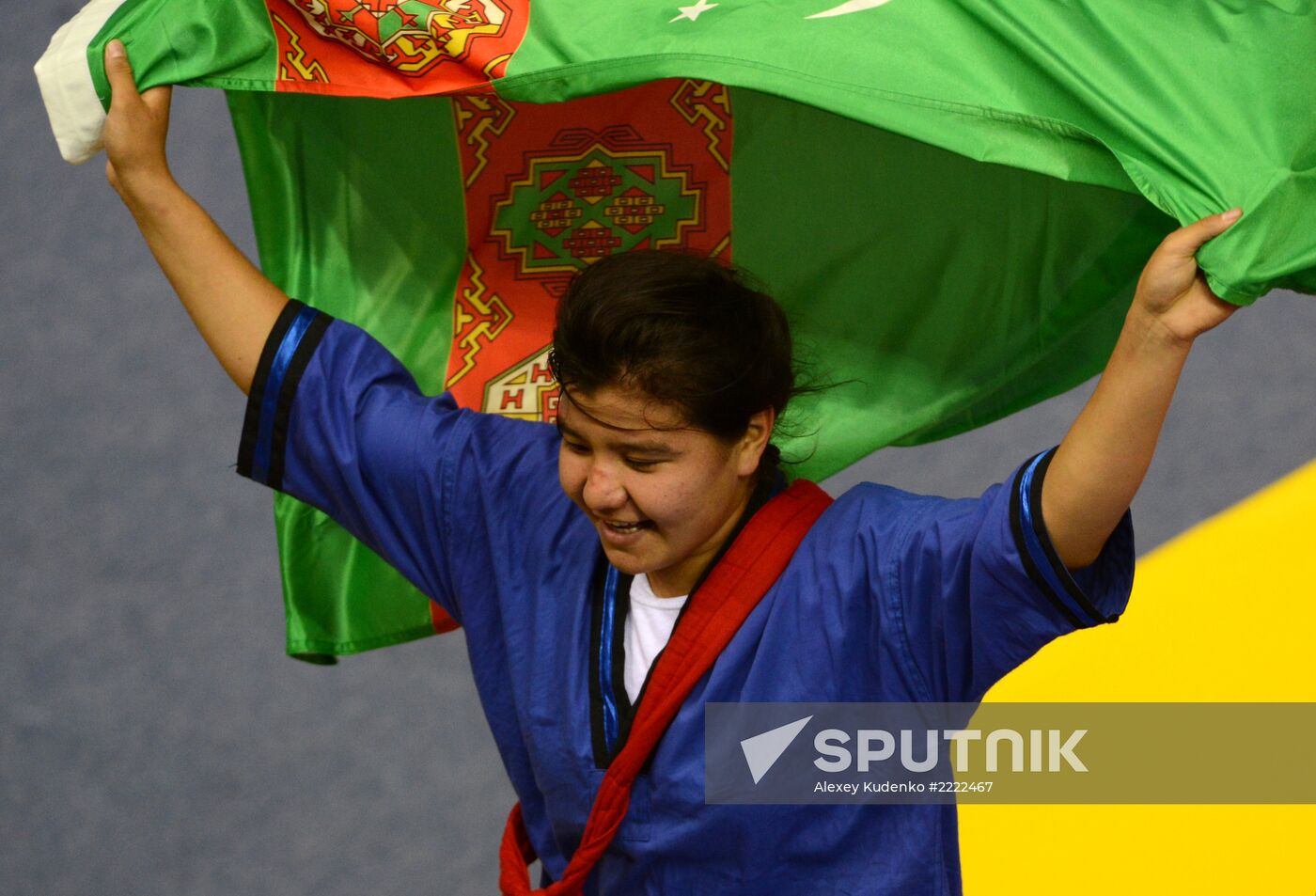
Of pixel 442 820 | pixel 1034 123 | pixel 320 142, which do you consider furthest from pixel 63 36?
pixel 442 820

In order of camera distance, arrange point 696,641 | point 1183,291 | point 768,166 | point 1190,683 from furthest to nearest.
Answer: point 1190,683 → point 768,166 → point 696,641 → point 1183,291

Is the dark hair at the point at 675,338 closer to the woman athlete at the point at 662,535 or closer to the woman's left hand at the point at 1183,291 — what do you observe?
the woman athlete at the point at 662,535

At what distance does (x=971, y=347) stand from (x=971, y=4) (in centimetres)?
33

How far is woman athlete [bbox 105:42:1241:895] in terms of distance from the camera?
3.69ft

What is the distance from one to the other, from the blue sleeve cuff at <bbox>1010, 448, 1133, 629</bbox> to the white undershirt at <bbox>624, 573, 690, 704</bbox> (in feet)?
0.97

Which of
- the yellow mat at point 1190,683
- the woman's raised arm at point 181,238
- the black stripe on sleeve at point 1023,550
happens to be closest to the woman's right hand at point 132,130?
the woman's raised arm at point 181,238

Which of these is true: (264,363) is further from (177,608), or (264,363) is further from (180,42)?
(177,608)

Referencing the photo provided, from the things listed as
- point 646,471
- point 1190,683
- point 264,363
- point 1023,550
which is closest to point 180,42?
point 264,363

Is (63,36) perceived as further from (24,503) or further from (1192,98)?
(24,503)

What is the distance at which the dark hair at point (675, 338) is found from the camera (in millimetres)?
1204

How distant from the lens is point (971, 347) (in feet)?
4.79

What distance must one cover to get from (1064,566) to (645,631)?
35 cm

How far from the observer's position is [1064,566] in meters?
1.10

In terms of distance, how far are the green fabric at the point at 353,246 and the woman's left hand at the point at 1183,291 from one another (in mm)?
702
